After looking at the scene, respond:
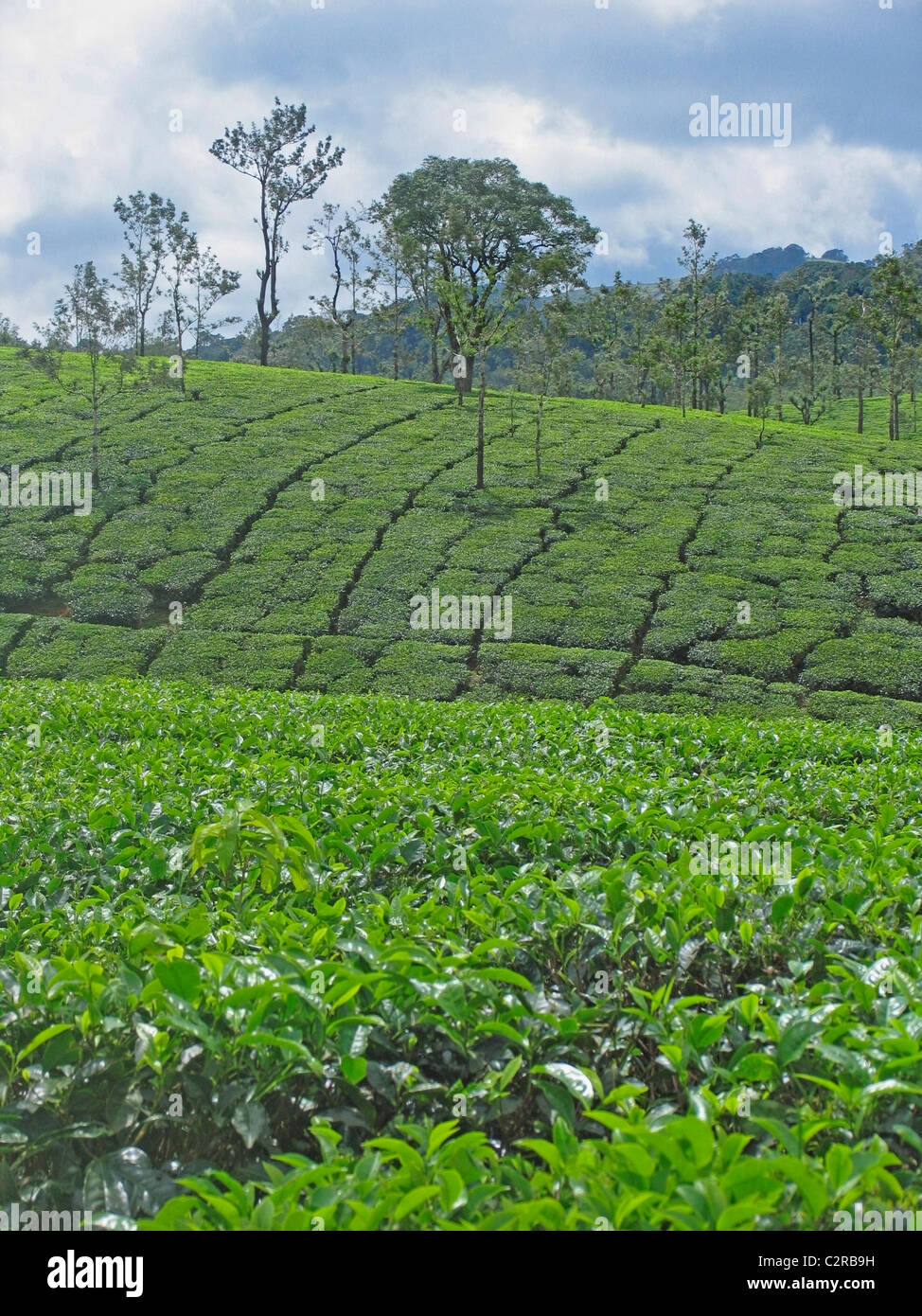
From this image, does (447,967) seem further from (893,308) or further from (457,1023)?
(893,308)

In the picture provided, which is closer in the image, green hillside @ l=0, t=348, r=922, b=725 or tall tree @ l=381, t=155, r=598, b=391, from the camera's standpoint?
green hillside @ l=0, t=348, r=922, b=725

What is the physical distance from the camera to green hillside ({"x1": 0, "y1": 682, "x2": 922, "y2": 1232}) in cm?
241

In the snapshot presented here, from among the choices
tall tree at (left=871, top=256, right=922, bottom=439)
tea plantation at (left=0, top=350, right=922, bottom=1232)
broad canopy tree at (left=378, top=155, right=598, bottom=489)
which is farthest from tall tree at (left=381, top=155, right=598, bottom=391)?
tea plantation at (left=0, top=350, right=922, bottom=1232)

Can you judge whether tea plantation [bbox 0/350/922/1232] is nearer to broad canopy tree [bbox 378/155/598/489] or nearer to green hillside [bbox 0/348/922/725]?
green hillside [bbox 0/348/922/725]

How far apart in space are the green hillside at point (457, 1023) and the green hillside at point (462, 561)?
1467 cm

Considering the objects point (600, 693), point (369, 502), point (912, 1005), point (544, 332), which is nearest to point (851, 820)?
point (912, 1005)

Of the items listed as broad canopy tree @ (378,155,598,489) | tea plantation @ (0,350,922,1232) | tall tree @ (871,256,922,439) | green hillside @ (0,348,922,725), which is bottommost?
tea plantation @ (0,350,922,1232)

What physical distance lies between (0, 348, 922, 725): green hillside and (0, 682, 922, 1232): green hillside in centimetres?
1467

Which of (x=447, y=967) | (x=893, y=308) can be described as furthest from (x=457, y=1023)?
(x=893, y=308)

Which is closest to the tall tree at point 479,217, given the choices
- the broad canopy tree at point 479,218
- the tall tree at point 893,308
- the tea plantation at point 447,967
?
the broad canopy tree at point 479,218

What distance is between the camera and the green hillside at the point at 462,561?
21.1m

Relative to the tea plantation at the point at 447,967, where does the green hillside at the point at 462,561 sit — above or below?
above

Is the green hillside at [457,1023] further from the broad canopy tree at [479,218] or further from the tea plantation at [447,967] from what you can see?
the broad canopy tree at [479,218]
